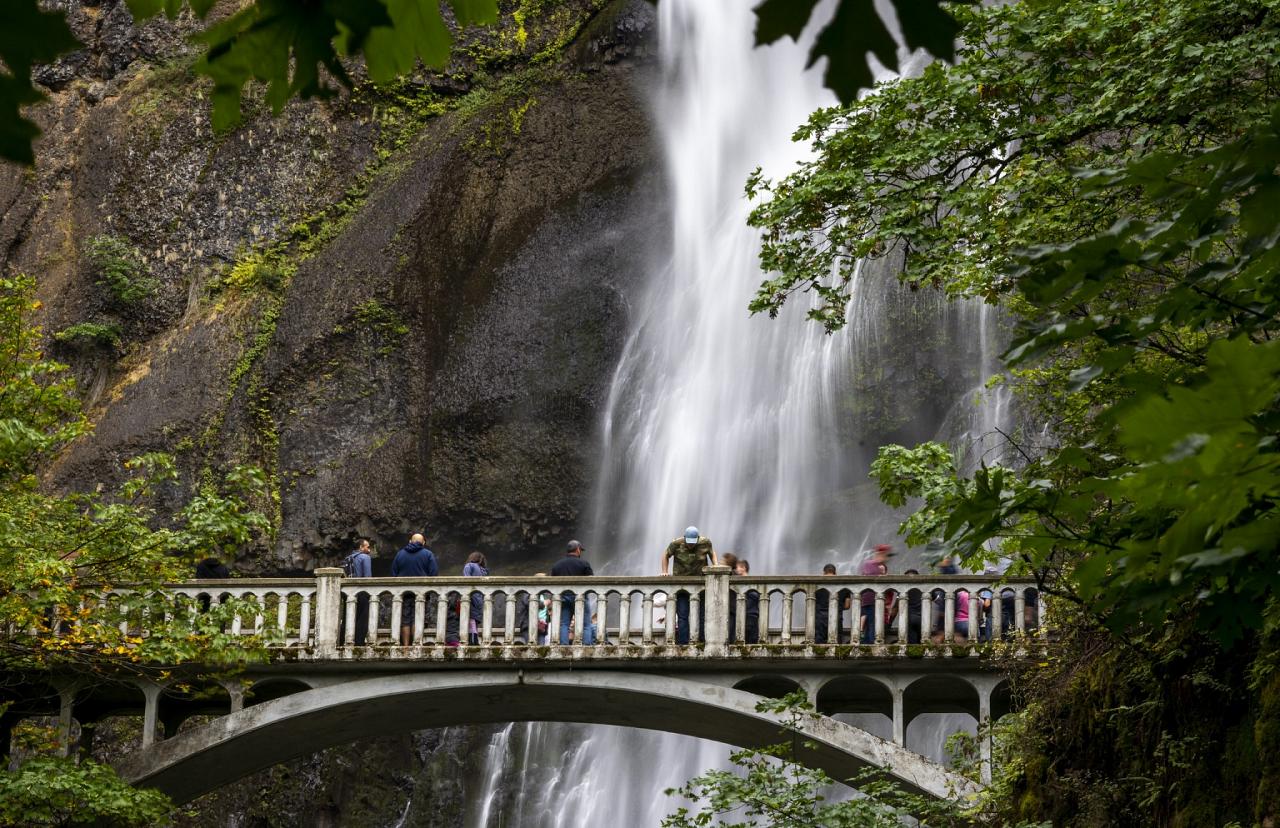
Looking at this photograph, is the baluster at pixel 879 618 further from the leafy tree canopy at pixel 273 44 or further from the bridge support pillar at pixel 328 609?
the leafy tree canopy at pixel 273 44

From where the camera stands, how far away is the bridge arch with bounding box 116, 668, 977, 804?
59.4 feet

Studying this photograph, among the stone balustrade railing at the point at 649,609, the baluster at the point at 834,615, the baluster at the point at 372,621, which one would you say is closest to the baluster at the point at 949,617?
the stone balustrade railing at the point at 649,609

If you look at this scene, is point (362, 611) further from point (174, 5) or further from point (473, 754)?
point (174, 5)

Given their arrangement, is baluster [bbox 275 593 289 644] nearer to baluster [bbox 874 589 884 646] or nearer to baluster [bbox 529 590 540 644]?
baluster [bbox 529 590 540 644]

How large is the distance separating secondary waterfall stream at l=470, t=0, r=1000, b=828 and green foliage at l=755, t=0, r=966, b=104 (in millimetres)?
24680

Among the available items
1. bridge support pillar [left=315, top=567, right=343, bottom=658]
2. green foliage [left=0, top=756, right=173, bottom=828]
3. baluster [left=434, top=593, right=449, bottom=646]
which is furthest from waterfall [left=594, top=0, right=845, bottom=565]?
green foliage [left=0, top=756, right=173, bottom=828]

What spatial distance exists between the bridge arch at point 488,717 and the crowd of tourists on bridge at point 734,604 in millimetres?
607

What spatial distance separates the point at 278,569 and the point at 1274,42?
895 inches

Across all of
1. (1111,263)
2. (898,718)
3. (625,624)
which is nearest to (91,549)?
(625,624)

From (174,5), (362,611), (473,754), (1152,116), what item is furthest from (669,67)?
(174,5)

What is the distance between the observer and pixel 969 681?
59.2 feet

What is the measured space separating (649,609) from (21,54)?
17.9 meters

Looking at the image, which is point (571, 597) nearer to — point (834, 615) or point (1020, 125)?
point (834, 615)

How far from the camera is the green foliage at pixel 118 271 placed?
108 feet
